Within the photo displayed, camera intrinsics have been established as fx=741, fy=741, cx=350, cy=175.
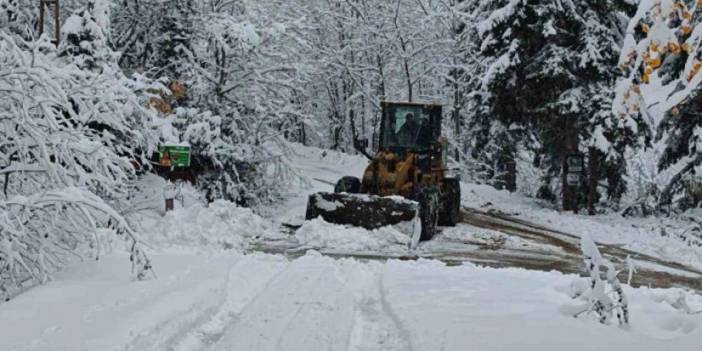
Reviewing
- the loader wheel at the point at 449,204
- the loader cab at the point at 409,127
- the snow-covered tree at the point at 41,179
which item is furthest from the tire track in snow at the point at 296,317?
the loader wheel at the point at 449,204

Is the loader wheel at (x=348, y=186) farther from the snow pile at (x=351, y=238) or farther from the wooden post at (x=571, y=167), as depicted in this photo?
the wooden post at (x=571, y=167)

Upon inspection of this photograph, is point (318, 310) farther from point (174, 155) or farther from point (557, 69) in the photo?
point (557, 69)

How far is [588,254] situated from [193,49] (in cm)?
1542

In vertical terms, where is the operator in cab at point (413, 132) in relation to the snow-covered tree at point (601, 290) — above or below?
above

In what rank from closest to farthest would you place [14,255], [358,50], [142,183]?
[14,255] → [142,183] → [358,50]

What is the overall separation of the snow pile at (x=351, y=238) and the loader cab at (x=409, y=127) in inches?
120

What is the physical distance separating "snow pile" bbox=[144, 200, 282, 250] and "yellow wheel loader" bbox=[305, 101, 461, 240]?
132 cm

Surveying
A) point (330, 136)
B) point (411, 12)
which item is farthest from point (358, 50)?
point (330, 136)

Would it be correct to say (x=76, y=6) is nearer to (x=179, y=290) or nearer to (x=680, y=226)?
(x=179, y=290)

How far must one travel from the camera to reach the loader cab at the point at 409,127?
1566 cm

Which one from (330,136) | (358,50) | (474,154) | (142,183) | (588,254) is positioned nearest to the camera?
(588,254)

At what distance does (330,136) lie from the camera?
4856 centimetres

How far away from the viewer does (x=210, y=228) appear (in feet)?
45.8

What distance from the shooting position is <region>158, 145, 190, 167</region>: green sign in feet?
40.6
